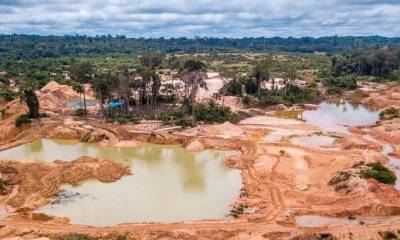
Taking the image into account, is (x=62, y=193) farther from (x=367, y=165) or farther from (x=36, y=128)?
(x=367, y=165)

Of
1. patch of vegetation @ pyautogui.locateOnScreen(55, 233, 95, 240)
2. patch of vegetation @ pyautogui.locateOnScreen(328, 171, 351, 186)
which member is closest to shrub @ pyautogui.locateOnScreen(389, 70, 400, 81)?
patch of vegetation @ pyautogui.locateOnScreen(328, 171, 351, 186)

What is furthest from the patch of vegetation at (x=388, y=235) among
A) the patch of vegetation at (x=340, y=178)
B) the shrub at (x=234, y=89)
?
the shrub at (x=234, y=89)

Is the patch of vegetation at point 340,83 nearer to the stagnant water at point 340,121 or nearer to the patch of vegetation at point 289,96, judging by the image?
the patch of vegetation at point 289,96

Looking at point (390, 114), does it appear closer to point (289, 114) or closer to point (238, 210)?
point (289, 114)

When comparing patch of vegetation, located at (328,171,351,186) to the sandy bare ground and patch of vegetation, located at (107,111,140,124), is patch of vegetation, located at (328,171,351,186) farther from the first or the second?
patch of vegetation, located at (107,111,140,124)

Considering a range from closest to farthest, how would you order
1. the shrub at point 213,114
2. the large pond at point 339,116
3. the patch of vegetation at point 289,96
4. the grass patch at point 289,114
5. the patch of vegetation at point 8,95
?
1. the shrub at point 213,114
2. the large pond at point 339,116
3. the grass patch at point 289,114
4. the patch of vegetation at point 289,96
5. the patch of vegetation at point 8,95
